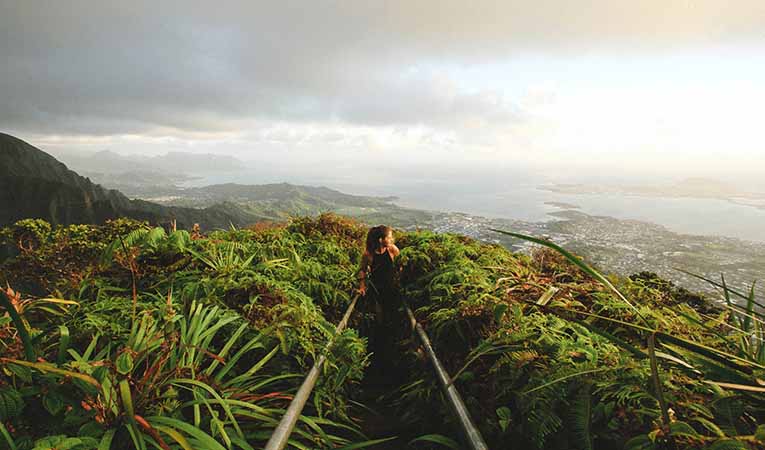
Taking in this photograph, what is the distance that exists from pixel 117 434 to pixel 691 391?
97.1 inches

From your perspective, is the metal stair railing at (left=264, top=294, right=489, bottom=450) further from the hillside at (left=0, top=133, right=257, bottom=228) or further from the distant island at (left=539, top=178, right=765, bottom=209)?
the distant island at (left=539, top=178, right=765, bottom=209)

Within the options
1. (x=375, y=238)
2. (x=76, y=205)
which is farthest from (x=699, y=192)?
(x=76, y=205)

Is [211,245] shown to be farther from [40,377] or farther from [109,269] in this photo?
[40,377]

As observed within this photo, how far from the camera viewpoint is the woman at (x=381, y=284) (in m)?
3.86

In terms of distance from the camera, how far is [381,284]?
4.00 metres

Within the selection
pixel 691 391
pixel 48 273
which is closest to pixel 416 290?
pixel 691 391

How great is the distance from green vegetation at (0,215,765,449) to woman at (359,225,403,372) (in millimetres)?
373

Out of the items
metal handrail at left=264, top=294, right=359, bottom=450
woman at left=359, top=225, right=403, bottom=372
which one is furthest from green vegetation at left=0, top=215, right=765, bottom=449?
woman at left=359, top=225, right=403, bottom=372

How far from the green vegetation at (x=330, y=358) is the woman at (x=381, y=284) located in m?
0.37

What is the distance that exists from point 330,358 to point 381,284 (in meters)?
1.72

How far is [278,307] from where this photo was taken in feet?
8.34

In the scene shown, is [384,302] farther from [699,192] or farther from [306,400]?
[699,192]

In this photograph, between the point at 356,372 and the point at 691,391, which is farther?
the point at 356,372

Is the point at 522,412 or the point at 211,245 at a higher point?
the point at 211,245
